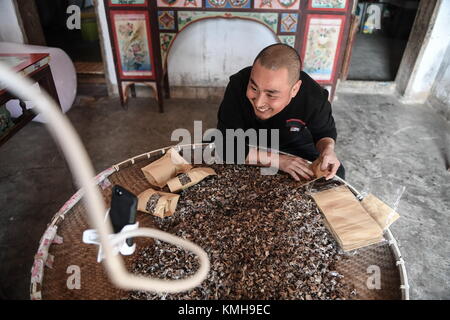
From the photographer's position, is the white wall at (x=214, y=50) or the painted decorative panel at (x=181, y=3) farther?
the white wall at (x=214, y=50)

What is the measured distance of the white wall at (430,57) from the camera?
334 cm

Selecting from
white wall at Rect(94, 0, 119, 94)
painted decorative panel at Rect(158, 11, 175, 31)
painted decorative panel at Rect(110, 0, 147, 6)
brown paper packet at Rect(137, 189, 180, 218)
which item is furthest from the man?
white wall at Rect(94, 0, 119, 94)

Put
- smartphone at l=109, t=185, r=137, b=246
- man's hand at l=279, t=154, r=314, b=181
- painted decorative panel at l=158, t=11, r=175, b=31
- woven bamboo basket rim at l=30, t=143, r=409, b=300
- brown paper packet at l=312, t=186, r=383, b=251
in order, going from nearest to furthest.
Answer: smartphone at l=109, t=185, r=137, b=246
woven bamboo basket rim at l=30, t=143, r=409, b=300
brown paper packet at l=312, t=186, r=383, b=251
man's hand at l=279, t=154, r=314, b=181
painted decorative panel at l=158, t=11, r=175, b=31

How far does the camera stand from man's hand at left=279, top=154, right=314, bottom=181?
1.55 metres

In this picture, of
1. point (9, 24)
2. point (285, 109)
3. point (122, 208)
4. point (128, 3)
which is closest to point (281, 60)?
point (285, 109)

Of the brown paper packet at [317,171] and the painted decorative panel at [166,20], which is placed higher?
the painted decorative panel at [166,20]

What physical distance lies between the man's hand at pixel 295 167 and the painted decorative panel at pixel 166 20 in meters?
2.12

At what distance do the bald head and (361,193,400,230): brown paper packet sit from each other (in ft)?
2.10

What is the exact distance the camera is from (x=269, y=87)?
145 cm

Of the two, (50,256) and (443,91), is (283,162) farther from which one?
(443,91)

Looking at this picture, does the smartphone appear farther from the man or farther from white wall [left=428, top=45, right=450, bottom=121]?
white wall [left=428, top=45, right=450, bottom=121]

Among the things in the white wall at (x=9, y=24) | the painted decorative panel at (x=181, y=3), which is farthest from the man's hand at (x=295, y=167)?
the white wall at (x=9, y=24)

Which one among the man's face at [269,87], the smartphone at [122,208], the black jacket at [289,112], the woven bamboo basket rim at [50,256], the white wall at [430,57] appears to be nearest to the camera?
the smartphone at [122,208]

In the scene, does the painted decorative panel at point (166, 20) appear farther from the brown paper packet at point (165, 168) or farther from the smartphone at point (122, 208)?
the smartphone at point (122, 208)
